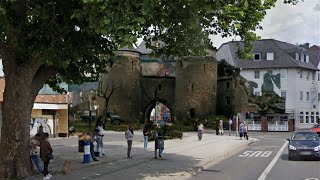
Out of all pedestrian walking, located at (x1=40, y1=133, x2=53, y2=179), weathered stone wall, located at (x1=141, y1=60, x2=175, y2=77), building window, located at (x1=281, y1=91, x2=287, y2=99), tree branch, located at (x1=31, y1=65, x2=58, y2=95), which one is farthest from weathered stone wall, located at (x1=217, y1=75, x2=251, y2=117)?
pedestrian walking, located at (x1=40, y1=133, x2=53, y2=179)

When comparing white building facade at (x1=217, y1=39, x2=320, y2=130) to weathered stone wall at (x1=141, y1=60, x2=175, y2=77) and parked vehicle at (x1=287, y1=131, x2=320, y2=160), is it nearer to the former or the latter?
weathered stone wall at (x1=141, y1=60, x2=175, y2=77)

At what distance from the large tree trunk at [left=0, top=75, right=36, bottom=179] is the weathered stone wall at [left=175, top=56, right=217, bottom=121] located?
58636mm

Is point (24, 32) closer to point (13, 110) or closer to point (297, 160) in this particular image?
point (13, 110)

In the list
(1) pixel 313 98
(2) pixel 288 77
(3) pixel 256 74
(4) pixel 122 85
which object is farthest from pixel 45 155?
(1) pixel 313 98

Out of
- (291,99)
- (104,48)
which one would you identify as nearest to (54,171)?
(104,48)

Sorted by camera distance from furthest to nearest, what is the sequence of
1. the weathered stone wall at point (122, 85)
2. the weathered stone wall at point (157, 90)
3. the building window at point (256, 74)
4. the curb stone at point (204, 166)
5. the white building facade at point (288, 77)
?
the building window at point (256, 74)
the weathered stone wall at point (157, 90)
the white building facade at point (288, 77)
the weathered stone wall at point (122, 85)
the curb stone at point (204, 166)

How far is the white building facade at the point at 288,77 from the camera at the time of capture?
76.8m

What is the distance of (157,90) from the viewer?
259 ft

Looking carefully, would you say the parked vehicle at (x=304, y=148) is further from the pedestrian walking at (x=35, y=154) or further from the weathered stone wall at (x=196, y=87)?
the weathered stone wall at (x=196, y=87)

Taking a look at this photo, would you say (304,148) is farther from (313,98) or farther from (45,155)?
(313,98)

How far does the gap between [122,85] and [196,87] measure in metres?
11.5

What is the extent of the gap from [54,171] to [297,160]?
12.0 m

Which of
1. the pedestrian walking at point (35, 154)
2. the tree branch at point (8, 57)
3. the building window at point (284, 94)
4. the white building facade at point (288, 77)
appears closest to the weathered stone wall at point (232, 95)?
the white building facade at point (288, 77)

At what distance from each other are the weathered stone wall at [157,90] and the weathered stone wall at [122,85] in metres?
3.41
